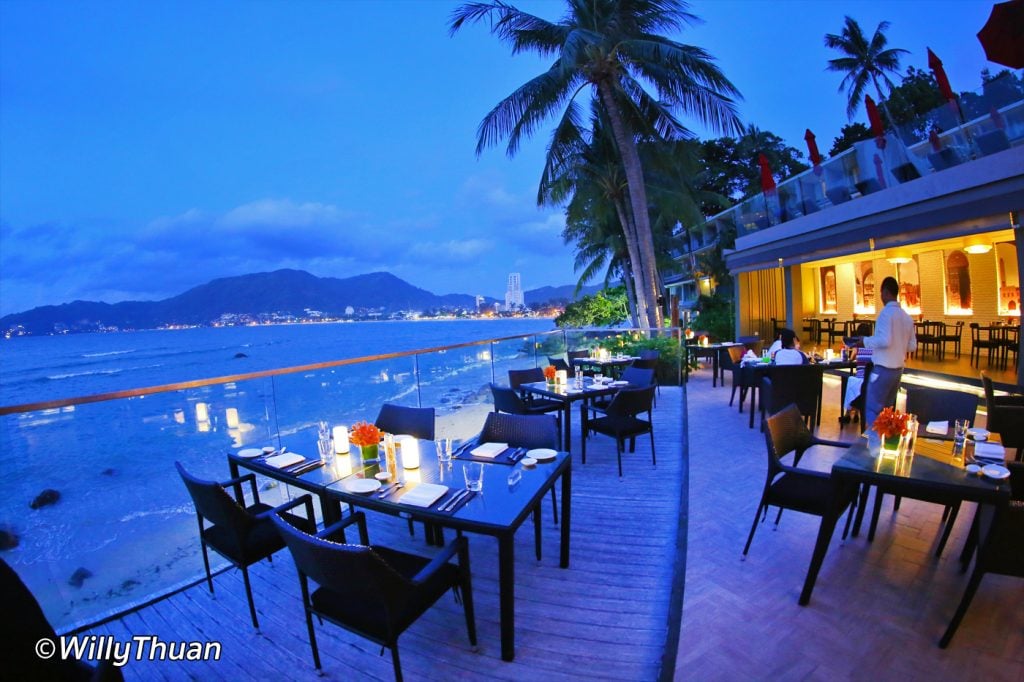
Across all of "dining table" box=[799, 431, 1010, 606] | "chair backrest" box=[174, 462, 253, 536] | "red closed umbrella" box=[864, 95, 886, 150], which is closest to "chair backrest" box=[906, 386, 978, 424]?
"dining table" box=[799, 431, 1010, 606]

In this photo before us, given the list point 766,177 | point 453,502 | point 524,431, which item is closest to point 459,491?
point 453,502

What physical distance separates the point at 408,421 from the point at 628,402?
210 centimetres

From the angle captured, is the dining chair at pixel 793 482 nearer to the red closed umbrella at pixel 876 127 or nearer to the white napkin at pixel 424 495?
the white napkin at pixel 424 495

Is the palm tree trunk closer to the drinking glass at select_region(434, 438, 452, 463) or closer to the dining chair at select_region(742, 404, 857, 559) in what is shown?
the dining chair at select_region(742, 404, 857, 559)

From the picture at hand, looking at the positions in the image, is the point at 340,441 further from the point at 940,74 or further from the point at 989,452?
the point at 940,74

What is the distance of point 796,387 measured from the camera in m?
5.14

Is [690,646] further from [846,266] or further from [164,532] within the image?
[846,266]

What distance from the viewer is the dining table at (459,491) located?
2.04m

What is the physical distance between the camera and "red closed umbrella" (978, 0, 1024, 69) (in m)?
5.03

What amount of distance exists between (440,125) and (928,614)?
58877mm

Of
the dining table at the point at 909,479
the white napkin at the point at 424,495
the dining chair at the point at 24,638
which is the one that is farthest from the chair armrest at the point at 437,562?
the dining table at the point at 909,479

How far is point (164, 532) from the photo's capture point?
3629 mm

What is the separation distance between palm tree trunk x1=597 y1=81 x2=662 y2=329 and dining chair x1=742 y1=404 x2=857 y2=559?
6.65m

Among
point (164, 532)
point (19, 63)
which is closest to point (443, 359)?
point (164, 532)
